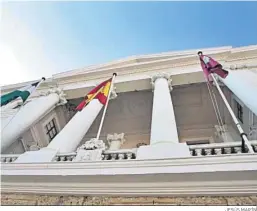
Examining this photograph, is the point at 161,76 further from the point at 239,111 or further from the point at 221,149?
the point at 221,149

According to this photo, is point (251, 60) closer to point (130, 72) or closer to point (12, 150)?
point (130, 72)

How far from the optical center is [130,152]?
6742 millimetres

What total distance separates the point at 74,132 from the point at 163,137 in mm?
3731

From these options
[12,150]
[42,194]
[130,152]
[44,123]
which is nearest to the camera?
[42,194]

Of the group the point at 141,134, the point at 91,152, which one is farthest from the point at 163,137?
the point at 141,134

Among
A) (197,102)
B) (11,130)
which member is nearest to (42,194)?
(11,130)

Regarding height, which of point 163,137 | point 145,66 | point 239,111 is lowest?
point 163,137

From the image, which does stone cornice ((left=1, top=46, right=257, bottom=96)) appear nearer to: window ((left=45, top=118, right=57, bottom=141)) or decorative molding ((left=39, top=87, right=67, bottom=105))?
decorative molding ((left=39, top=87, right=67, bottom=105))

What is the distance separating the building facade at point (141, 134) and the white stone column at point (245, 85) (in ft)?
0.15

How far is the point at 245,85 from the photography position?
34.7 feet

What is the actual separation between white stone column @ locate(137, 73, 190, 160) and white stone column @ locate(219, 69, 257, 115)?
9.09 ft

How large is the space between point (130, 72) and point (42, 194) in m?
11.1

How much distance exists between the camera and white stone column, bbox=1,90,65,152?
9648 mm
